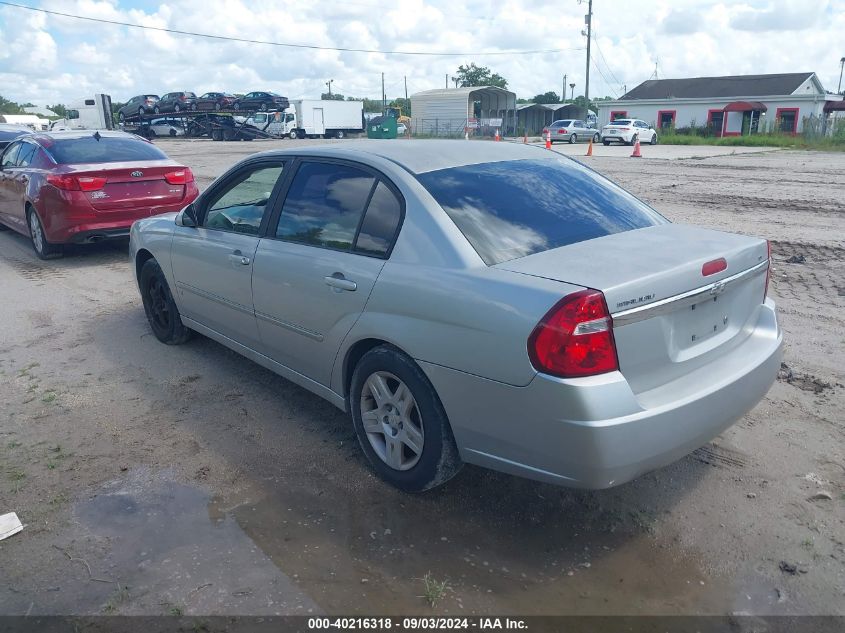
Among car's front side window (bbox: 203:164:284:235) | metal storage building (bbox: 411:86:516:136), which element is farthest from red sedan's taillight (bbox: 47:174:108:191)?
metal storage building (bbox: 411:86:516:136)

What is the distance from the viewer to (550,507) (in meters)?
3.44

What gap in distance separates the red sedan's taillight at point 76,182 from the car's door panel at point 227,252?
3909 mm

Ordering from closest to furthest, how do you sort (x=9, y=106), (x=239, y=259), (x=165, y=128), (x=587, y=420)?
(x=587, y=420)
(x=239, y=259)
(x=165, y=128)
(x=9, y=106)

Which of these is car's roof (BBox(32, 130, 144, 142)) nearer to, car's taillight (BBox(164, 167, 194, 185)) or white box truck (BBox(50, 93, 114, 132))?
car's taillight (BBox(164, 167, 194, 185))

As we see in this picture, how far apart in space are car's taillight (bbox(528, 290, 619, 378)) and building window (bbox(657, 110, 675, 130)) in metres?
59.2

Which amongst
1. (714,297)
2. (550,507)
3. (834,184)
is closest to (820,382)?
(714,297)

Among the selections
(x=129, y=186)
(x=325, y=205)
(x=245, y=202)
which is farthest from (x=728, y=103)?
Result: (x=325, y=205)

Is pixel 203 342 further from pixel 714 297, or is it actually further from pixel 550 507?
pixel 714 297

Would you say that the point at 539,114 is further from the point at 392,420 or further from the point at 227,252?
the point at 392,420

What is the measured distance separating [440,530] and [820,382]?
2934mm

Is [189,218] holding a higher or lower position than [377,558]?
higher

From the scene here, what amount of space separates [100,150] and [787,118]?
177ft

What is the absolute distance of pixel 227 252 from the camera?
15.1 ft

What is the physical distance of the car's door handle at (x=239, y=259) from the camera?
438 centimetres
